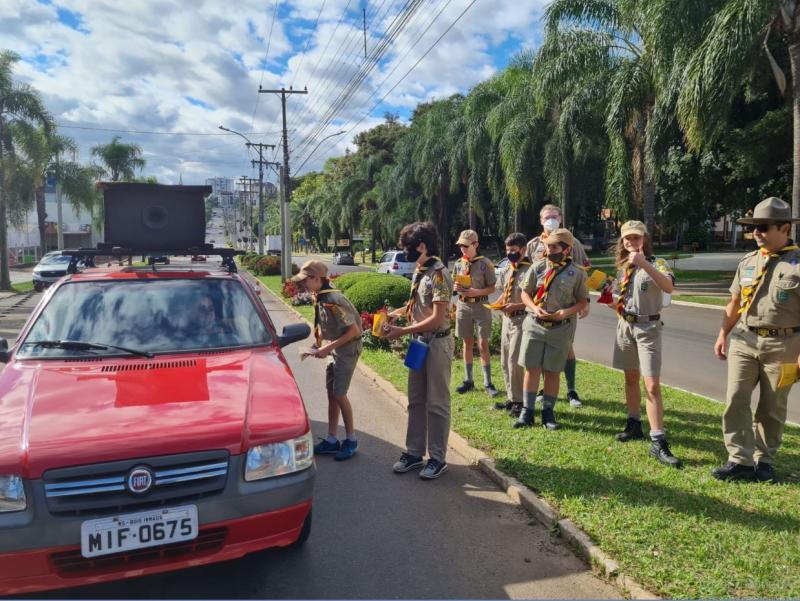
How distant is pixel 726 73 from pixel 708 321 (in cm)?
599

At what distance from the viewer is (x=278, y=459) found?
298 centimetres

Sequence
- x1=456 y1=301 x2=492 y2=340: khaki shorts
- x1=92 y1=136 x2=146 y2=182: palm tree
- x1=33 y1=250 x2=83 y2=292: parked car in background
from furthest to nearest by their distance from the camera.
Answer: x1=92 y1=136 x2=146 y2=182: palm tree → x1=33 y1=250 x2=83 y2=292: parked car in background → x1=456 y1=301 x2=492 y2=340: khaki shorts

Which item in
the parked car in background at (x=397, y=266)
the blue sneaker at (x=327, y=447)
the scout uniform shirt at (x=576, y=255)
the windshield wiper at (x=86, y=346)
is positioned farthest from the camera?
the parked car in background at (x=397, y=266)

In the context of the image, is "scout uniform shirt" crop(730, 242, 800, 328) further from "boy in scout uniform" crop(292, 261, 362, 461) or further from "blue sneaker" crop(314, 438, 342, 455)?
"blue sneaker" crop(314, 438, 342, 455)

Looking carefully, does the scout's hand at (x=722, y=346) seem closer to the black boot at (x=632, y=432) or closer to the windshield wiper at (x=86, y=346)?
the black boot at (x=632, y=432)

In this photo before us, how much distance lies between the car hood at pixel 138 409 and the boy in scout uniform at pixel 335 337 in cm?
103

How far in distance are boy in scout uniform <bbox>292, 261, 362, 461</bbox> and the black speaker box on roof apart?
62.3 inches

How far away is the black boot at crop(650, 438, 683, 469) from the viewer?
4488 millimetres

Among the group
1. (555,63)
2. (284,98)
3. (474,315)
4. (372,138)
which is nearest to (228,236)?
(372,138)

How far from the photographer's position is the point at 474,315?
688cm

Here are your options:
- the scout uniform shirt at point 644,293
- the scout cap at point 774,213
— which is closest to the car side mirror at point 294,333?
the scout uniform shirt at point 644,293

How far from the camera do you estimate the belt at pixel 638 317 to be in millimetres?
4715

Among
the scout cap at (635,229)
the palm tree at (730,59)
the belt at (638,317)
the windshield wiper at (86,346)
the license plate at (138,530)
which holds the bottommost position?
the license plate at (138,530)

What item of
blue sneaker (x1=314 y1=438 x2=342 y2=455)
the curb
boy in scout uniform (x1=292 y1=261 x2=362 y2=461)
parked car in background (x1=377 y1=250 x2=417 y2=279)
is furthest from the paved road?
parked car in background (x1=377 y1=250 x2=417 y2=279)
